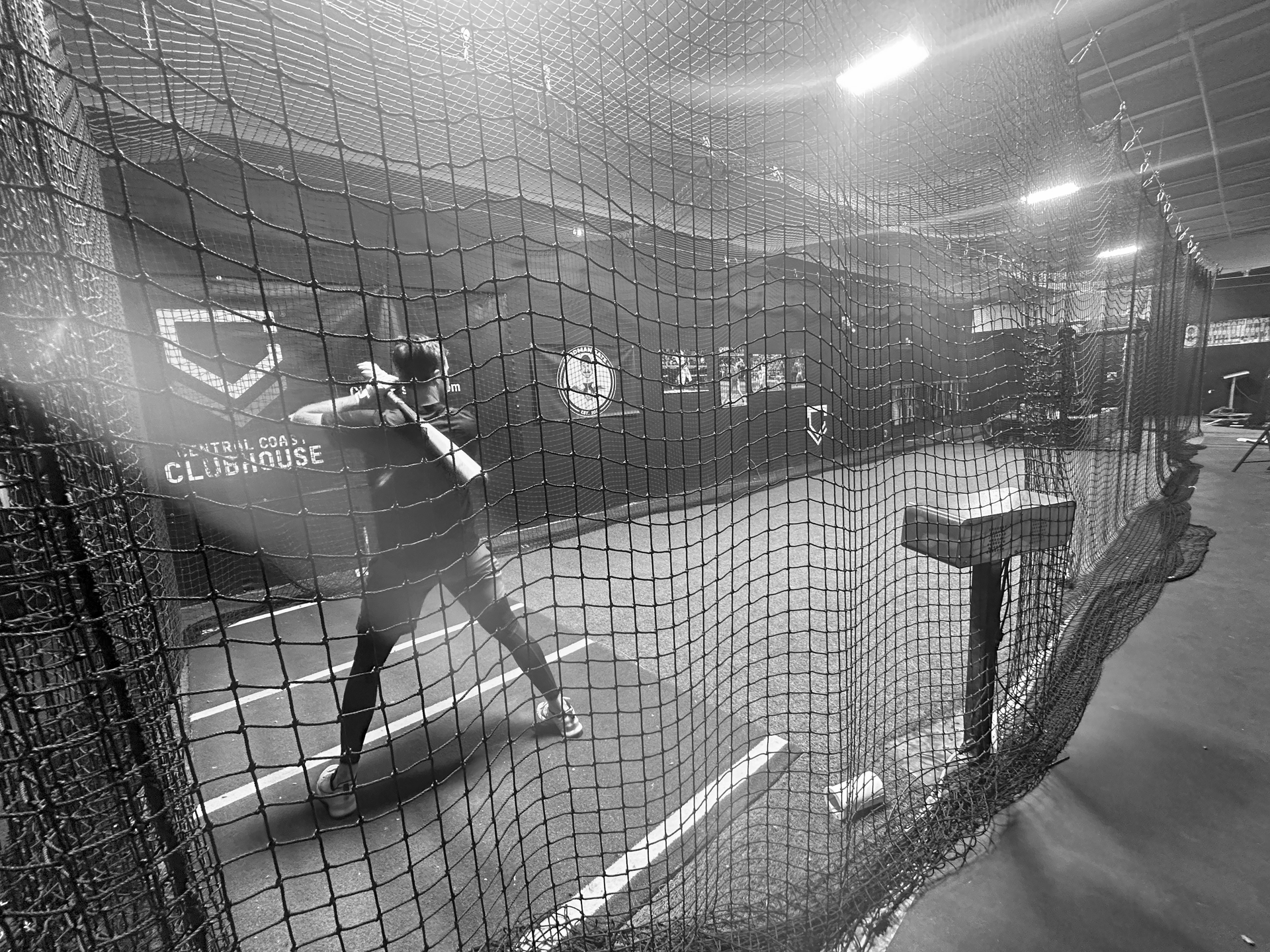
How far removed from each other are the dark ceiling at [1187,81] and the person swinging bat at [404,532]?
4.25 meters

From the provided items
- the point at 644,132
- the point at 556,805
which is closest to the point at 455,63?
the point at 644,132

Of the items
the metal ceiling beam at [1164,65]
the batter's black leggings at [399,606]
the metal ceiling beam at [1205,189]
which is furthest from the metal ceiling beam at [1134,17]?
the batter's black leggings at [399,606]

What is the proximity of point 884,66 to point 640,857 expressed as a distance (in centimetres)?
531

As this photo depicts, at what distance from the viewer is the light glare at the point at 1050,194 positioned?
270 centimetres

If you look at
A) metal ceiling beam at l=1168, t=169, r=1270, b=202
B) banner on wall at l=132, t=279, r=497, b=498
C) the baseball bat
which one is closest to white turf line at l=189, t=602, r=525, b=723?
the baseball bat

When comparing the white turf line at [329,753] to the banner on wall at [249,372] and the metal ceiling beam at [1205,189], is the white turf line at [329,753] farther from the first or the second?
the metal ceiling beam at [1205,189]

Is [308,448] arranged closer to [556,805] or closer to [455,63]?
[455,63]

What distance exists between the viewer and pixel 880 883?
1.49 meters

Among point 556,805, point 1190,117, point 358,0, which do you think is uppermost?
point 1190,117

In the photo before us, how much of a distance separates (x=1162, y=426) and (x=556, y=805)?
784cm

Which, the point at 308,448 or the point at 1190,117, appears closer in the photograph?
the point at 308,448

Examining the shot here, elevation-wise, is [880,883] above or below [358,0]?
below

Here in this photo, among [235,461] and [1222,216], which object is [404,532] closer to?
[235,461]

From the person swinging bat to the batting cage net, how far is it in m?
0.02
